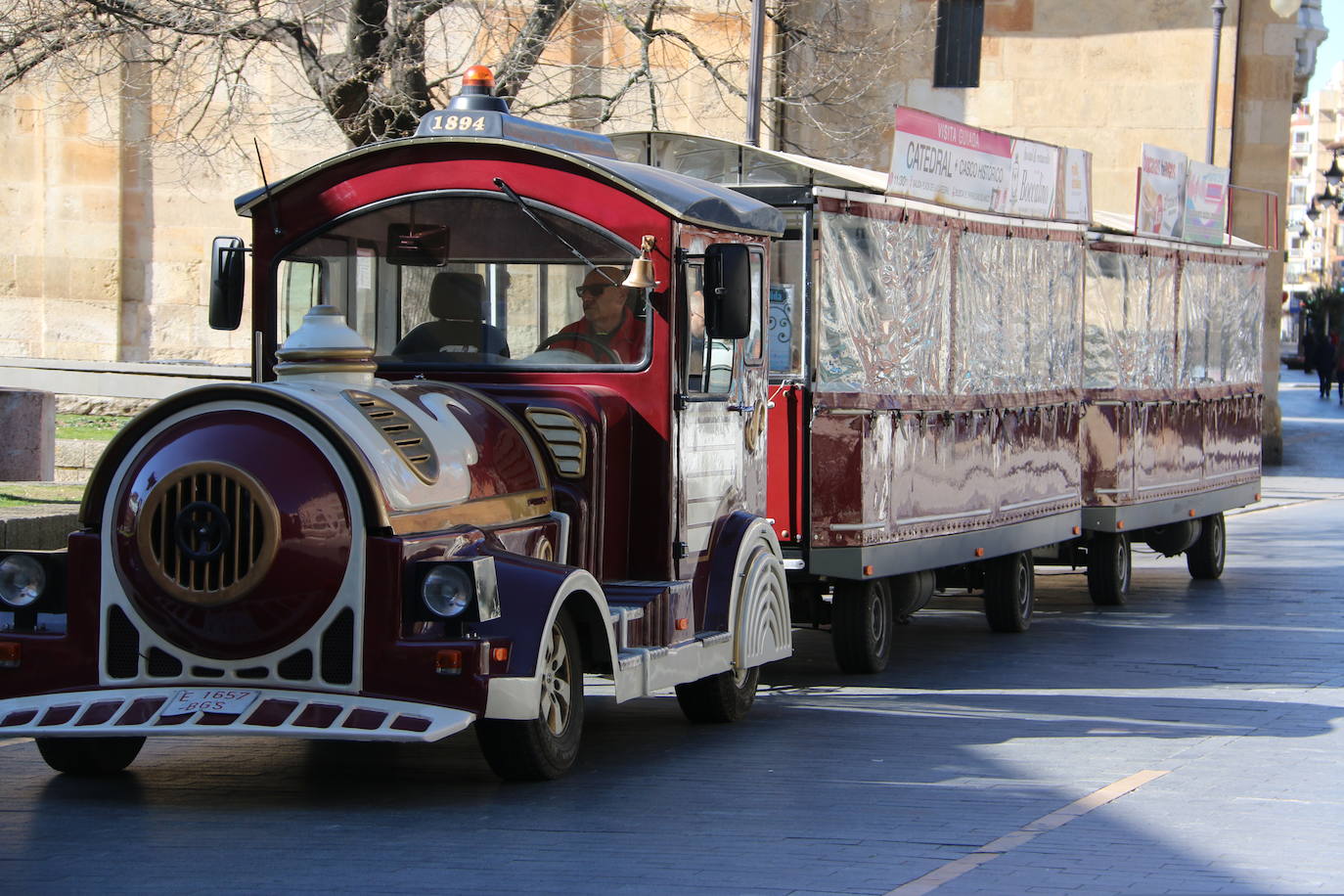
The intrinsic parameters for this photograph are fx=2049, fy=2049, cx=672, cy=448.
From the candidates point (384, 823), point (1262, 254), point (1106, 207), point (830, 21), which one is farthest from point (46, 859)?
point (1106, 207)

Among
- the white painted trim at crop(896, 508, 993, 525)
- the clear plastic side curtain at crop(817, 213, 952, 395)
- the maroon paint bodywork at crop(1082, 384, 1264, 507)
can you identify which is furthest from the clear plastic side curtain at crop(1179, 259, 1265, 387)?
the clear plastic side curtain at crop(817, 213, 952, 395)

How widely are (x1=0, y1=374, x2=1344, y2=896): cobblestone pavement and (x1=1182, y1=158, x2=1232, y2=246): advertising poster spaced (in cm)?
700

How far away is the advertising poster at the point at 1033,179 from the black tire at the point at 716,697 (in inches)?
213

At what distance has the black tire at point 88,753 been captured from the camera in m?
8.30

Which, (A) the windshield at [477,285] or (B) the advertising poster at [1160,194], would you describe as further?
(B) the advertising poster at [1160,194]

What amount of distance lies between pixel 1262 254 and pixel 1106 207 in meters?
15.4

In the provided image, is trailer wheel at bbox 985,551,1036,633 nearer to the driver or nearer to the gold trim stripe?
the driver

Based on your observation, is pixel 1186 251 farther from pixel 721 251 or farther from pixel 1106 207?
pixel 1106 207

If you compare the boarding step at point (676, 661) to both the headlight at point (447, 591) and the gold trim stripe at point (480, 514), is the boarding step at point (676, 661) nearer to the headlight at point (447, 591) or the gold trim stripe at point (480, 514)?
the gold trim stripe at point (480, 514)

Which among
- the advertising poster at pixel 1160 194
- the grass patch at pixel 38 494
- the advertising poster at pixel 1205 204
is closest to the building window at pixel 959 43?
the advertising poster at pixel 1205 204

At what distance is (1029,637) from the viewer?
14.5 metres

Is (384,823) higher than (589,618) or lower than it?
lower

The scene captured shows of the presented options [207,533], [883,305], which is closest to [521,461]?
[207,533]

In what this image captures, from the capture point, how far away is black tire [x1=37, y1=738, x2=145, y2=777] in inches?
327
